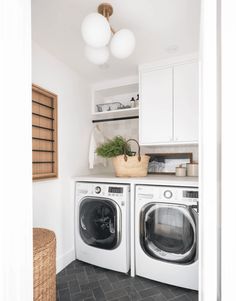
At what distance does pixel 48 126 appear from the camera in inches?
78.5

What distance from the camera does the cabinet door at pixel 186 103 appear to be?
6.78 feet

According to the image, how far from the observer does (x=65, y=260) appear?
2109 millimetres

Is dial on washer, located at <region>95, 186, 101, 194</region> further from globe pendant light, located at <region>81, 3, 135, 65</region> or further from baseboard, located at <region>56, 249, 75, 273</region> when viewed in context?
globe pendant light, located at <region>81, 3, 135, 65</region>

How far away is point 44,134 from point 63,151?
331 millimetres

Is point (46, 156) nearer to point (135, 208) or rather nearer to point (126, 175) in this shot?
point (126, 175)

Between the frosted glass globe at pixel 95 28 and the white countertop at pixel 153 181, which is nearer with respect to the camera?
the frosted glass globe at pixel 95 28

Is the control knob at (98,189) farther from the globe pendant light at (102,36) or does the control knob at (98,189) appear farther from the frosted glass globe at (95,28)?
the frosted glass globe at (95,28)

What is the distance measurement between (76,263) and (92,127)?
5.93 feet

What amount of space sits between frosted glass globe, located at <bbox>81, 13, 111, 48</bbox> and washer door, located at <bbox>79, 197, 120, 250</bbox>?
1.51 metres

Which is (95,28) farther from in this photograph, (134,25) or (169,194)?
(169,194)

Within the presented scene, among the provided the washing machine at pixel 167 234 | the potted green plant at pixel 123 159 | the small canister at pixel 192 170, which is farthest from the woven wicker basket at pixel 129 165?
the small canister at pixel 192 170

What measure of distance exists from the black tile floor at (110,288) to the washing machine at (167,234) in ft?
0.24
